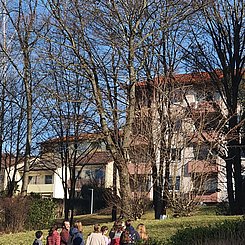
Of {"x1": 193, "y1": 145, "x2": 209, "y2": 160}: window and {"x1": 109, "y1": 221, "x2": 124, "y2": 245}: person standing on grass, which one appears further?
{"x1": 193, "y1": 145, "x2": 209, "y2": 160}: window

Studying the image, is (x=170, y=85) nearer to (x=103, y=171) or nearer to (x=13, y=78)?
(x=13, y=78)

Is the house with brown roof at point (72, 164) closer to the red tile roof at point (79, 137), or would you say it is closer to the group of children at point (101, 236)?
the red tile roof at point (79, 137)

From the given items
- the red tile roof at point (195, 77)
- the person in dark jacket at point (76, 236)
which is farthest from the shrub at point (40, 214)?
the person in dark jacket at point (76, 236)

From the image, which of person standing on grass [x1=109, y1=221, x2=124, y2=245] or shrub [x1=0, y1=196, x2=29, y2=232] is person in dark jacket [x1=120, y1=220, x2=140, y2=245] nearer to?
person standing on grass [x1=109, y1=221, x2=124, y2=245]

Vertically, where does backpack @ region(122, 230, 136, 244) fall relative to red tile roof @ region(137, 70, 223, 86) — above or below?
below

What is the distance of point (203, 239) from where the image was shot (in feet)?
42.7

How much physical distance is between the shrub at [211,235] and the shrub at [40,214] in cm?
1458

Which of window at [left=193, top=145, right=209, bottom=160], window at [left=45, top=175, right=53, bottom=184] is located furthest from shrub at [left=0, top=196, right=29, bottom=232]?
window at [left=45, top=175, right=53, bottom=184]

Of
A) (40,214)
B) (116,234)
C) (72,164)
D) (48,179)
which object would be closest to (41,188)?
(48,179)

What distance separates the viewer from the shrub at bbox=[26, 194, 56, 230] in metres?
27.1

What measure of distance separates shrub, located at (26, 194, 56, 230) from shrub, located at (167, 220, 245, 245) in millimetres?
14581

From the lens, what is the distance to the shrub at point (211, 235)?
12.6 m

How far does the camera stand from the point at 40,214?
27.5 m

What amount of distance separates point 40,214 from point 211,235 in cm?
1549
